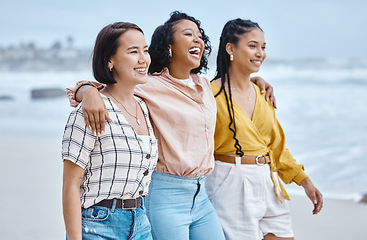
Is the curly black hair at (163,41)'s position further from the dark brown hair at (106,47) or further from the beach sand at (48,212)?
the beach sand at (48,212)

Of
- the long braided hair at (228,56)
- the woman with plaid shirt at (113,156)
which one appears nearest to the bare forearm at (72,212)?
the woman with plaid shirt at (113,156)

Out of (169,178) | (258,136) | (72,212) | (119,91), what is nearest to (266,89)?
(258,136)

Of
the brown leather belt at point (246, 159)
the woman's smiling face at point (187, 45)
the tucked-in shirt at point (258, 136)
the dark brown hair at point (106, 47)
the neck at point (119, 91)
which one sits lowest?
the brown leather belt at point (246, 159)

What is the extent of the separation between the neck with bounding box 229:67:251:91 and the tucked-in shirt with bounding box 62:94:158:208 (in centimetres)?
82

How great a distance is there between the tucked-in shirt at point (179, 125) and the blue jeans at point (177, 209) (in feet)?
0.13

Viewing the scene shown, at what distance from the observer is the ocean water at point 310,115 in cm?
583

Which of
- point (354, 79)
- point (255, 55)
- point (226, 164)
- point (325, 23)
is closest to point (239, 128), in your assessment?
point (226, 164)

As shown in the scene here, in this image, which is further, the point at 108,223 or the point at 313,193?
the point at 313,193

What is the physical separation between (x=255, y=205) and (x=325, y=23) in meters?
18.8

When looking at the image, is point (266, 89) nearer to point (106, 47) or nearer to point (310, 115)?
point (106, 47)

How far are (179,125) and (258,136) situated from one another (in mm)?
449

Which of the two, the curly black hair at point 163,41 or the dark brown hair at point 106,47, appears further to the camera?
the curly black hair at point 163,41

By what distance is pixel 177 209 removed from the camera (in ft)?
5.70

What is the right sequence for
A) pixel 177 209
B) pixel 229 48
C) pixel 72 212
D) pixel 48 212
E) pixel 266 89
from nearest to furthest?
pixel 72 212, pixel 177 209, pixel 229 48, pixel 266 89, pixel 48 212
